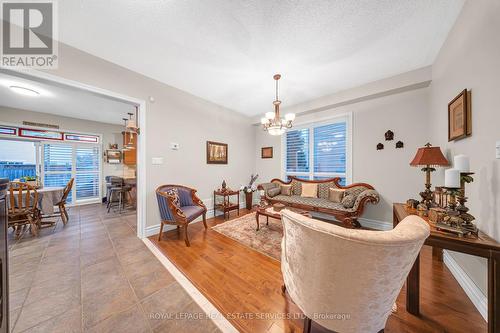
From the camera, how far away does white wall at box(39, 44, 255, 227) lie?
7.57 ft

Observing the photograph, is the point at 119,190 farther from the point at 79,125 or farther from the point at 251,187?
the point at 251,187

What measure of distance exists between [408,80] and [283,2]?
2.60m

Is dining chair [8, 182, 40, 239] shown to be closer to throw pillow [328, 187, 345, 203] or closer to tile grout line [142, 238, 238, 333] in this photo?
tile grout line [142, 238, 238, 333]

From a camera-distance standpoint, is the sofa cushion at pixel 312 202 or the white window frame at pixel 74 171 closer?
the sofa cushion at pixel 312 202

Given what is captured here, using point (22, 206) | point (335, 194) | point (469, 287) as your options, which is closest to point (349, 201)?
point (335, 194)

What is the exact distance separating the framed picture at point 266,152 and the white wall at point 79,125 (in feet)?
16.4

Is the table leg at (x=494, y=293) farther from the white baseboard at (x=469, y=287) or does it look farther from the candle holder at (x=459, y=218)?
the white baseboard at (x=469, y=287)

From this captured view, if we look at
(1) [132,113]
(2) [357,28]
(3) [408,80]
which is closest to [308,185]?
(3) [408,80]

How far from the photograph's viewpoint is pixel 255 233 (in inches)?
115

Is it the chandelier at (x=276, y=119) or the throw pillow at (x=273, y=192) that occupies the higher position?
the chandelier at (x=276, y=119)

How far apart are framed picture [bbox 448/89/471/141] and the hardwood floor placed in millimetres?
1570

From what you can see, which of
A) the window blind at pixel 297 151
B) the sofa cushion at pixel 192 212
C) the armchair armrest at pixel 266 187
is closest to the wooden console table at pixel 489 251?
the sofa cushion at pixel 192 212

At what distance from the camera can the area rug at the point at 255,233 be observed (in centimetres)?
242

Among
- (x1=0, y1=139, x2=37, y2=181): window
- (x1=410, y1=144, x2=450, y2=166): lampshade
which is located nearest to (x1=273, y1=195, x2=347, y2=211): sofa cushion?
(x1=410, y1=144, x2=450, y2=166): lampshade
